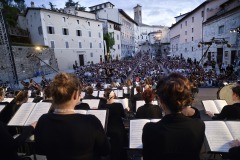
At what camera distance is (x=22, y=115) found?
3764 millimetres

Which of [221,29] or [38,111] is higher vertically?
[221,29]

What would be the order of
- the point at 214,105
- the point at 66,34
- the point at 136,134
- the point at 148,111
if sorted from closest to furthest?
the point at 136,134
the point at 148,111
the point at 214,105
the point at 66,34

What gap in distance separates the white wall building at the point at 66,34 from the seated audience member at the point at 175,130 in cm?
3354

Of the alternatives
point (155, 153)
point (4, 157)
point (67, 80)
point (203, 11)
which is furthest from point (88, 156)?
point (203, 11)

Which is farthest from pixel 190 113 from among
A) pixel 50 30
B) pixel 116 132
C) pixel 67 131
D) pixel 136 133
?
pixel 50 30

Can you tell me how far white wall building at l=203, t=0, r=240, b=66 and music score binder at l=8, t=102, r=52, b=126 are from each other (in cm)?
1753

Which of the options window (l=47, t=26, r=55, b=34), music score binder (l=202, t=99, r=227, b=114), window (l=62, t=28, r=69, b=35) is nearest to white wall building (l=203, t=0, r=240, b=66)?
music score binder (l=202, t=99, r=227, b=114)

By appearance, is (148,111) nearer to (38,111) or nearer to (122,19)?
(38,111)

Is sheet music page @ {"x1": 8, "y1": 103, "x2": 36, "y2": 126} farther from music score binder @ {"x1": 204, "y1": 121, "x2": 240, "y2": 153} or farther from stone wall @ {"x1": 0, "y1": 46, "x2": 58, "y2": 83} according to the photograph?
stone wall @ {"x1": 0, "y1": 46, "x2": 58, "y2": 83}

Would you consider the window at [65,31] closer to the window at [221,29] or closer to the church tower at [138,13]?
the window at [221,29]

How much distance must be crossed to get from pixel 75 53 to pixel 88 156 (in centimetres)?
3858

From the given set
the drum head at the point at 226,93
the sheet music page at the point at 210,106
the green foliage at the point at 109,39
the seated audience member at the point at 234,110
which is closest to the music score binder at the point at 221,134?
the seated audience member at the point at 234,110

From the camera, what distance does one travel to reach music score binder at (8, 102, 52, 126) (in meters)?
3.62

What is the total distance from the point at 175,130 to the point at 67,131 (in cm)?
111
